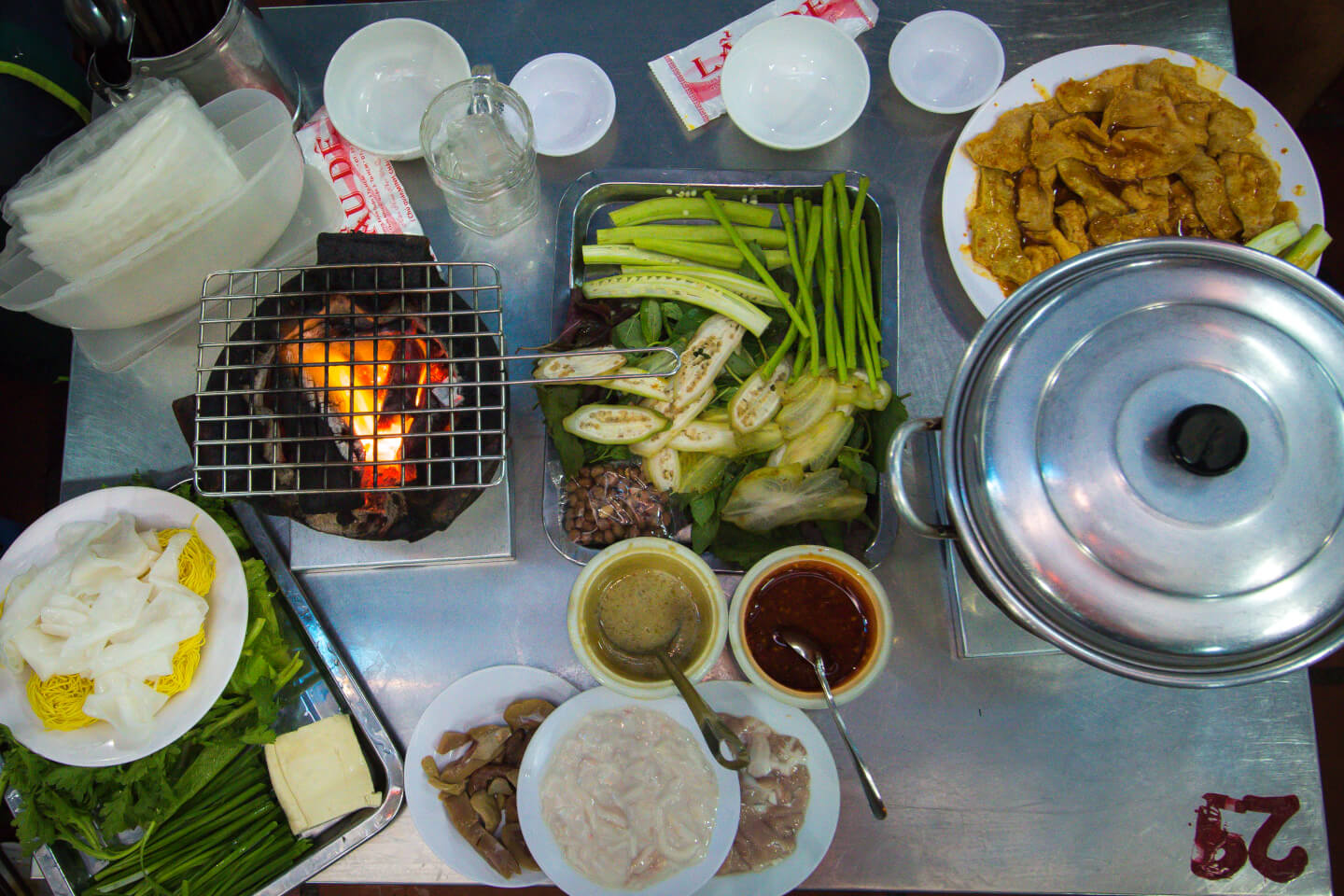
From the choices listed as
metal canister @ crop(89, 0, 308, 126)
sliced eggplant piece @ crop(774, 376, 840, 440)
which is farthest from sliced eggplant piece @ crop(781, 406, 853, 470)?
metal canister @ crop(89, 0, 308, 126)

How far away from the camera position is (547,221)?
2.79 metres

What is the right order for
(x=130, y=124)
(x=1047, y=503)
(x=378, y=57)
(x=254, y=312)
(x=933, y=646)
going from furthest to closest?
Answer: (x=378, y=57)
(x=933, y=646)
(x=130, y=124)
(x=254, y=312)
(x=1047, y=503)

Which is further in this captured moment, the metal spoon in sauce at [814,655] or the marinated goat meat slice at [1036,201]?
the marinated goat meat slice at [1036,201]

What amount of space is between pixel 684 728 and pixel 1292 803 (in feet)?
6.17

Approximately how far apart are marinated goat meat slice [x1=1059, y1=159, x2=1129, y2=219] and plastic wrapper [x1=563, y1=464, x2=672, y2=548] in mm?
1640

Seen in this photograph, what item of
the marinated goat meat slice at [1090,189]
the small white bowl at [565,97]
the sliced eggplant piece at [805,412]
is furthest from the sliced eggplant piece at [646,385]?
the marinated goat meat slice at [1090,189]

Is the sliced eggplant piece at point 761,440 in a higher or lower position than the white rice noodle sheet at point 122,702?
higher

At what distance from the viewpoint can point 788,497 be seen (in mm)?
2266

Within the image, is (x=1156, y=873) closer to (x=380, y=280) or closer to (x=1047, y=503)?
(x=1047, y=503)

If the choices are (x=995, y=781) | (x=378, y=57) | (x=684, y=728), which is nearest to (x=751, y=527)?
(x=684, y=728)

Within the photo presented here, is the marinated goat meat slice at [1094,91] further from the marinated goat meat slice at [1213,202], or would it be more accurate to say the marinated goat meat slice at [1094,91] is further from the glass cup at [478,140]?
the glass cup at [478,140]

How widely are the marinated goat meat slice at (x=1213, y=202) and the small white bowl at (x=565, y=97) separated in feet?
6.33

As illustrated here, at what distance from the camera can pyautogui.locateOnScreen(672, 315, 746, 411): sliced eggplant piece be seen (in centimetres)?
237

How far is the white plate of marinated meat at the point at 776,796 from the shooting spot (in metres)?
2.32
